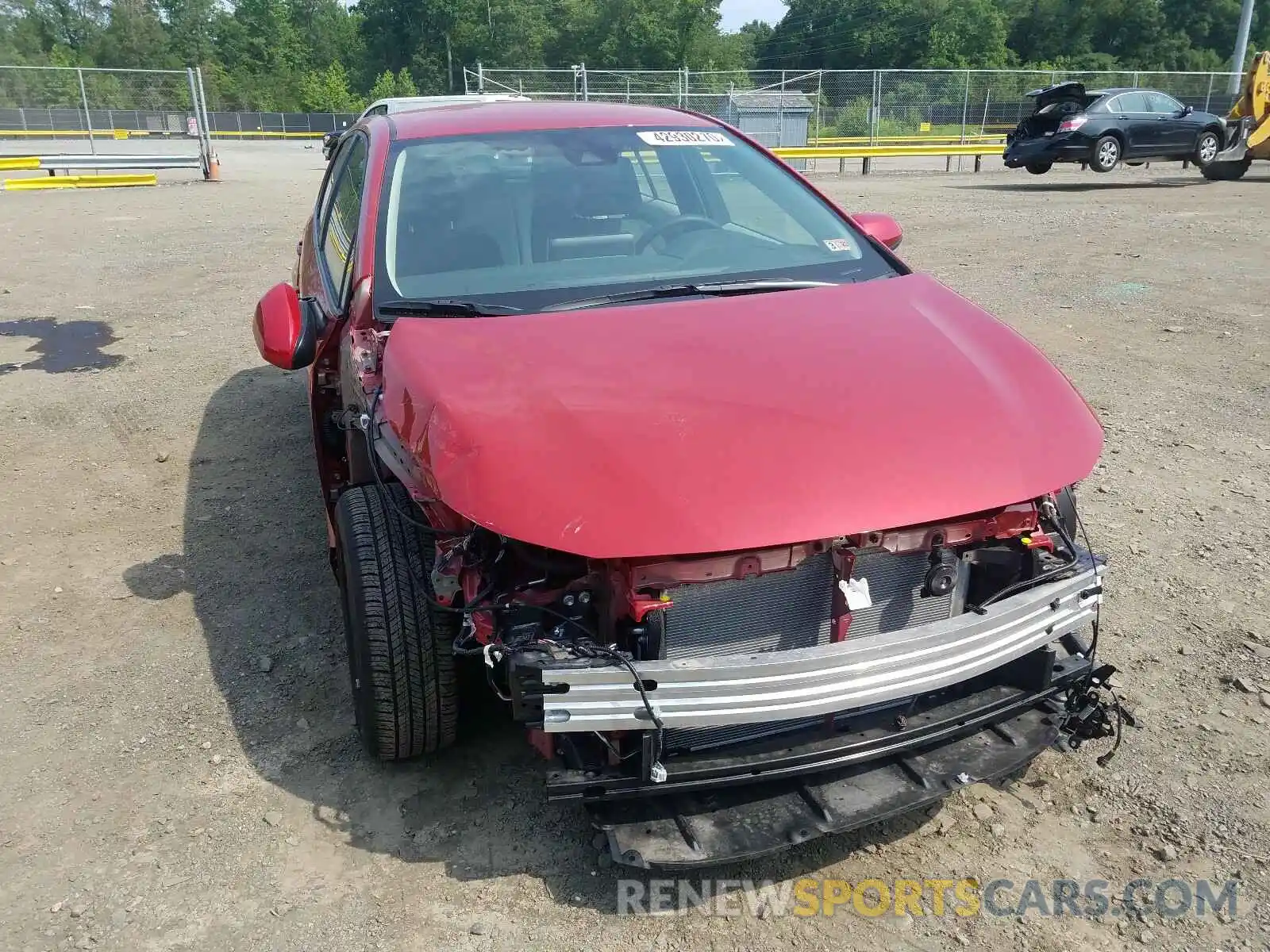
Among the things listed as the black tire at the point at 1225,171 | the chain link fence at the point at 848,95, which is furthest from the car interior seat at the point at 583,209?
the chain link fence at the point at 848,95

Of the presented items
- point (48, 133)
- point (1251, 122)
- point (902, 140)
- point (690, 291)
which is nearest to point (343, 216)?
point (690, 291)

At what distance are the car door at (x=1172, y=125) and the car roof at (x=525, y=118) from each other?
16709 millimetres

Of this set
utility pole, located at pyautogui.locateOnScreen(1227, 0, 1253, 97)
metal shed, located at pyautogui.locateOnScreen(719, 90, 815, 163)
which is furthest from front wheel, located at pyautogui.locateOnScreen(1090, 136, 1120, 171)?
utility pole, located at pyautogui.locateOnScreen(1227, 0, 1253, 97)

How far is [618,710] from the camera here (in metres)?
2.16

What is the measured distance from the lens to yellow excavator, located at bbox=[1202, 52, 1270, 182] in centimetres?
1716

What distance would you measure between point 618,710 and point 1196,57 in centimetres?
6925

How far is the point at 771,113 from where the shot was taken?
25844 millimetres

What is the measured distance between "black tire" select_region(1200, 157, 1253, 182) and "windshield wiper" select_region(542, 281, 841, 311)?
18.4 meters

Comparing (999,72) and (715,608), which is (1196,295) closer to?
(715,608)

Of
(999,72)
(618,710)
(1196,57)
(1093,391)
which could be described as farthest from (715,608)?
(1196,57)

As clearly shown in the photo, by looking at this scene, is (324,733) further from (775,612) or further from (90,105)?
(90,105)

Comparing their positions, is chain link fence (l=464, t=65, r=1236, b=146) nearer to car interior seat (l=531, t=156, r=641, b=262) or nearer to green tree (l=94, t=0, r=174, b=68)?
car interior seat (l=531, t=156, r=641, b=262)

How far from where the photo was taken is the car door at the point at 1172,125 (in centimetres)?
1752

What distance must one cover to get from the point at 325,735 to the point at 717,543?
5.36 ft
